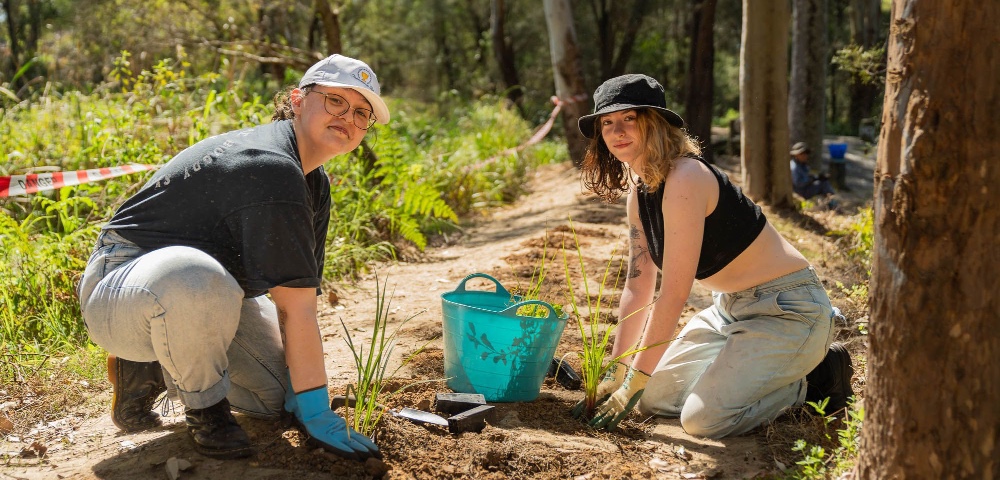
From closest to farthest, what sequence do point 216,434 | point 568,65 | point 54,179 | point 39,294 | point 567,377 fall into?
point 216,434 < point 567,377 < point 39,294 < point 54,179 < point 568,65

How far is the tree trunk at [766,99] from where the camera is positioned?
23.1 feet

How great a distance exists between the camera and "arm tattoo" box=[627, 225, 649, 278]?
3.36m

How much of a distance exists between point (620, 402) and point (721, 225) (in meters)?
0.73

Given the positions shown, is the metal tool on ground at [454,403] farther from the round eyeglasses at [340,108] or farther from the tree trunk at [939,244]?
the tree trunk at [939,244]

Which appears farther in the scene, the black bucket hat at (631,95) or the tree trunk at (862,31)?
the tree trunk at (862,31)

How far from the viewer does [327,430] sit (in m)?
2.61

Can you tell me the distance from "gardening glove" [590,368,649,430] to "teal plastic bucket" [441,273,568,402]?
281 mm

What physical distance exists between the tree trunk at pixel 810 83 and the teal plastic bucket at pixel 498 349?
816cm

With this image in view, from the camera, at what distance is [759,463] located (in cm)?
287

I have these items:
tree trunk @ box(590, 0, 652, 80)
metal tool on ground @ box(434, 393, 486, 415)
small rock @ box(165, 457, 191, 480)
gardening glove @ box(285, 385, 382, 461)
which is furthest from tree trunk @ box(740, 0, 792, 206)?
tree trunk @ box(590, 0, 652, 80)

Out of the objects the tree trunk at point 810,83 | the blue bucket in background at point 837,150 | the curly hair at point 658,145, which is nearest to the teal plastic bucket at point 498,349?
the curly hair at point 658,145

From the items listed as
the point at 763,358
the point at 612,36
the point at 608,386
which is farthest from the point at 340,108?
the point at 612,36

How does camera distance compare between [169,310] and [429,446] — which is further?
[429,446]

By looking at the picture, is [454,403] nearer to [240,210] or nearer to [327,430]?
[327,430]
